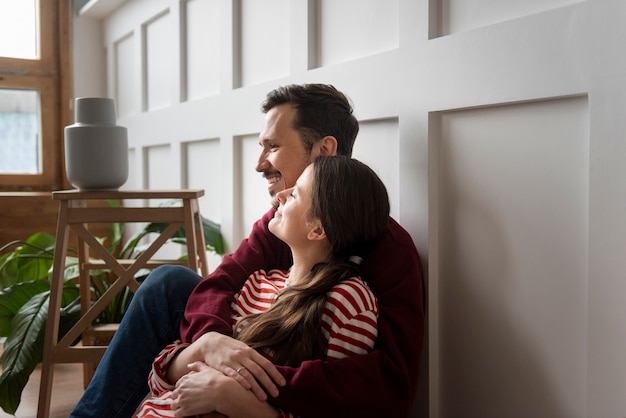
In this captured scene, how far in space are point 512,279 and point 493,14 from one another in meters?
0.51

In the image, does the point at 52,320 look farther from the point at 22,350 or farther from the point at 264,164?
the point at 264,164

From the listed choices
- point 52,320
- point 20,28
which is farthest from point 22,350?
point 20,28

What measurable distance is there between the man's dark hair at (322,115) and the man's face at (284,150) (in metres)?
0.02

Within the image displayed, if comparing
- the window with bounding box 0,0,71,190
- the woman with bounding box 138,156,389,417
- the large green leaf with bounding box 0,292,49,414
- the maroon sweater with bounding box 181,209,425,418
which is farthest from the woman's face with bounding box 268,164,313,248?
the window with bounding box 0,0,71,190

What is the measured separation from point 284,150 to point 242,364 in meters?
0.56

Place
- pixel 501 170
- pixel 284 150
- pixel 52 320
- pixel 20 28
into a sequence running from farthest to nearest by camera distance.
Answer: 1. pixel 20 28
2. pixel 52 320
3. pixel 284 150
4. pixel 501 170

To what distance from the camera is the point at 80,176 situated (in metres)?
1.87

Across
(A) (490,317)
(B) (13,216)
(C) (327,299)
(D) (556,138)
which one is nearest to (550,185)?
(D) (556,138)

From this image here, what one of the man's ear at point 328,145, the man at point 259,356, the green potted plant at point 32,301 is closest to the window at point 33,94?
the green potted plant at point 32,301

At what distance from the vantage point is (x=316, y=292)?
1.18 m

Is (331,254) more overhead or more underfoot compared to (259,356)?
more overhead

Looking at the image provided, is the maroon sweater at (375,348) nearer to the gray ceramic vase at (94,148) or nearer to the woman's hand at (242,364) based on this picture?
the woman's hand at (242,364)

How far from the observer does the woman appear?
1.14 m

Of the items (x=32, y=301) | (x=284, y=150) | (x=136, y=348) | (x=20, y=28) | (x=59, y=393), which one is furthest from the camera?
(x=20, y=28)
